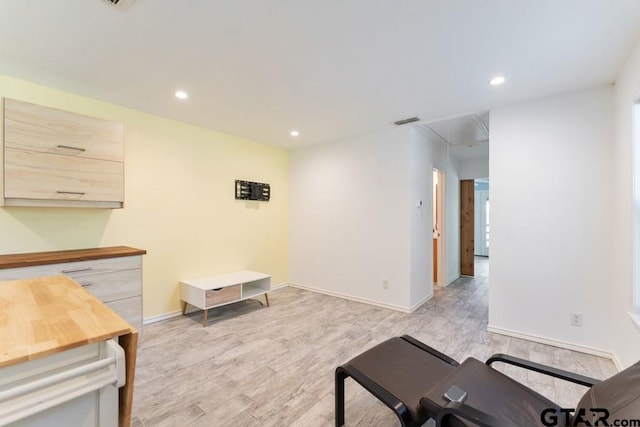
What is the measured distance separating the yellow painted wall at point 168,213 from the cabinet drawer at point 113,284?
1.92 feet

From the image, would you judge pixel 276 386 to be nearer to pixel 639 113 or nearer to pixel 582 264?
pixel 582 264

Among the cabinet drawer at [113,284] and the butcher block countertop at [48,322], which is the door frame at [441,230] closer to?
the cabinet drawer at [113,284]

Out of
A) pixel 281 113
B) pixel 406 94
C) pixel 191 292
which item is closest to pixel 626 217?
pixel 406 94

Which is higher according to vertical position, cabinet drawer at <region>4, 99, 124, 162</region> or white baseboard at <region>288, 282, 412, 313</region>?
cabinet drawer at <region>4, 99, 124, 162</region>

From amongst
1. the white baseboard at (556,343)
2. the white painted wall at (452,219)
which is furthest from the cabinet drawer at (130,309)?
the white painted wall at (452,219)

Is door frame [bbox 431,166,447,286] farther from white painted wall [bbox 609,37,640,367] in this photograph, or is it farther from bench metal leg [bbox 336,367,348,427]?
bench metal leg [bbox 336,367,348,427]

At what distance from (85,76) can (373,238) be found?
364 cm

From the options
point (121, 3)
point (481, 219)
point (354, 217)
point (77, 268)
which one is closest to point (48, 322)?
point (121, 3)

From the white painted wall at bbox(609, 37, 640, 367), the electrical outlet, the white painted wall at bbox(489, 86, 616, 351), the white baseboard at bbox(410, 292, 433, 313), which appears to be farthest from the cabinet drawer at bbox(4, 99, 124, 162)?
the electrical outlet

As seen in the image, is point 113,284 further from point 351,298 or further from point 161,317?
point 351,298

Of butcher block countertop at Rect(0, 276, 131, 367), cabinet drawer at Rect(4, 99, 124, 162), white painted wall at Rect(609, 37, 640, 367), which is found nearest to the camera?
butcher block countertop at Rect(0, 276, 131, 367)

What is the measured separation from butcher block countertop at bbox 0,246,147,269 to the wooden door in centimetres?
583

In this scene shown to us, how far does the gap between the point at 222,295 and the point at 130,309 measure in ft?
3.09

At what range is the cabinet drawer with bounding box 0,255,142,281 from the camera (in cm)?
212
